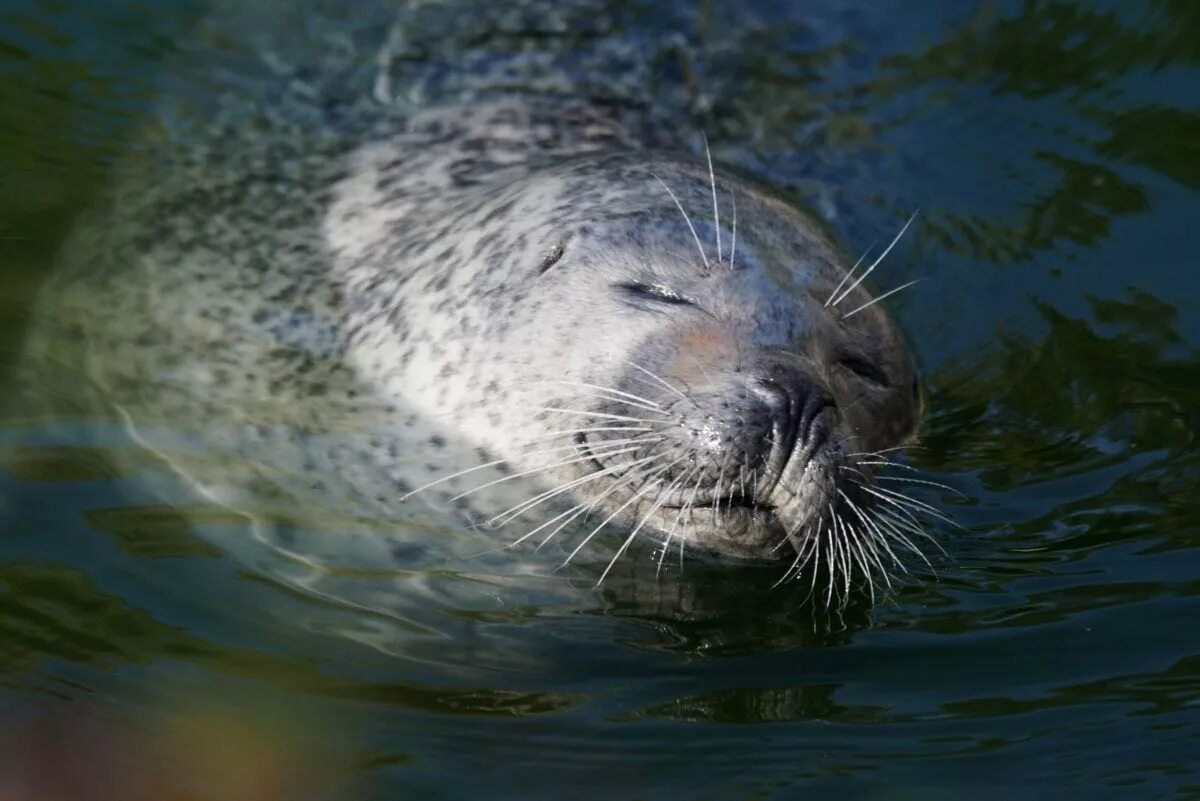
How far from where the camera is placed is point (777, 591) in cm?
481

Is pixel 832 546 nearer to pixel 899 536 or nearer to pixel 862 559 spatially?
pixel 862 559

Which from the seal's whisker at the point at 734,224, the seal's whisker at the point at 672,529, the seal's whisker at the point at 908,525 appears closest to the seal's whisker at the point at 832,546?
the seal's whisker at the point at 908,525

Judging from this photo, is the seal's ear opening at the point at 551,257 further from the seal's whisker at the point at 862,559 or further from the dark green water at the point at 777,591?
the seal's whisker at the point at 862,559

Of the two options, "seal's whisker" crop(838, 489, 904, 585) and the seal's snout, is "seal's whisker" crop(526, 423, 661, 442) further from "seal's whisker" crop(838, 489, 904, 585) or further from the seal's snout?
"seal's whisker" crop(838, 489, 904, 585)

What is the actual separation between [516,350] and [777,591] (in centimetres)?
102

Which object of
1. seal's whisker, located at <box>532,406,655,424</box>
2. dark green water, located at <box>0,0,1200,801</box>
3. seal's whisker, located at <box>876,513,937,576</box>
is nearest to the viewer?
dark green water, located at <box>0,0,1200,801</box>

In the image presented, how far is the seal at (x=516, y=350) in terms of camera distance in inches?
182

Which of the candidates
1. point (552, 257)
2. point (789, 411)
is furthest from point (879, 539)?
point (552, 257)

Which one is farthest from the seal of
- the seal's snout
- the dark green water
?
the dark green water

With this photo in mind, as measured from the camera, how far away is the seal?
4.61 meters

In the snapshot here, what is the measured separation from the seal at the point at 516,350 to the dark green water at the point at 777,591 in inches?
9.1

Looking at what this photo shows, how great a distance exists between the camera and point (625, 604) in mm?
4703

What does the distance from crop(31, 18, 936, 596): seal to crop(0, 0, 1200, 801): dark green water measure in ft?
0.76

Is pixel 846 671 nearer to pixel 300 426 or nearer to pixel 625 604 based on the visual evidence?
pixel 625 604
